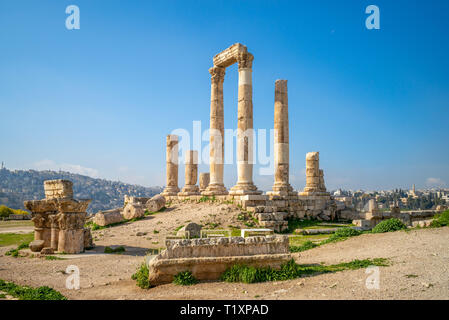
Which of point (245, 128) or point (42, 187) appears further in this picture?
point (42, 187)

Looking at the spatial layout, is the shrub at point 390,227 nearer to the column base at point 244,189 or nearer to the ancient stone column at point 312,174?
the column base at point 244,189

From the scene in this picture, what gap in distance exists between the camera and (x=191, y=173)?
27.6 meters

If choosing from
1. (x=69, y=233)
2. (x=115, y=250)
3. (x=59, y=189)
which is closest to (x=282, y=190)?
(x=115, y=250)

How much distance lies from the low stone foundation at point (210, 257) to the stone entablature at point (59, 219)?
674 cm

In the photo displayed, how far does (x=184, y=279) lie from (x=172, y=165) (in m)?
22.5

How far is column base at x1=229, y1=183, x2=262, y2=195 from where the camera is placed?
20.5 meters

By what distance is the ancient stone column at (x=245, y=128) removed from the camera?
834 inches

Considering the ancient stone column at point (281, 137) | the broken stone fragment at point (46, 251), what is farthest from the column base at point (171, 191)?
the broken stone fragment at point (46, 251)

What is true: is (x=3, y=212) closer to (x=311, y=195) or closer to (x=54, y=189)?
(x=54, y=189)

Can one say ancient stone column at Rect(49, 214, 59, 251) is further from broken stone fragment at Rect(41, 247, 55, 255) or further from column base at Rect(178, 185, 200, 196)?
column base at Rect(178, 185, 200, 196)

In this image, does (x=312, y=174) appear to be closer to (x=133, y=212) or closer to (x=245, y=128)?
(x=245, y=128)

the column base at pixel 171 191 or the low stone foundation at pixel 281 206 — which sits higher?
the column base at pixel 171 191
